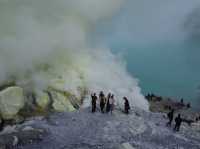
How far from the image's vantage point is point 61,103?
45812 millimetres

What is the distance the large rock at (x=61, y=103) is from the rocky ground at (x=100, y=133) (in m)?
4.54

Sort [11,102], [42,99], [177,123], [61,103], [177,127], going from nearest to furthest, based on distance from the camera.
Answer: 1. [177,123]
2. [177,127]
3. [11,102]
4. [42,99]
5. [61,103]

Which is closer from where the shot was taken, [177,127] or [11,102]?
[177,127]

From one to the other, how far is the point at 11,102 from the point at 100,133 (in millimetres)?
13977

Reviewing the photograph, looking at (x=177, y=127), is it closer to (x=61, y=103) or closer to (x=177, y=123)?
(x=177, y=123)

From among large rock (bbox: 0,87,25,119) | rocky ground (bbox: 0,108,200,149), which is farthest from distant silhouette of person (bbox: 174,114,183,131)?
large rock (bbox: 0,87,25,119)

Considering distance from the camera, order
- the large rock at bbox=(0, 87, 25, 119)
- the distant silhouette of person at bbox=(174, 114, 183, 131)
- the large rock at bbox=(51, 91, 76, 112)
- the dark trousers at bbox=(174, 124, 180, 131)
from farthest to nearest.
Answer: the large rock at bbox=(51, 91, 76, 112)
the large rock at bbox=(0, 87, 25, 119)
the dark trousers at bbox=(174, 124, 180, 131)
the distant silhouette of person at bbox=(174, 114, 183, 131)

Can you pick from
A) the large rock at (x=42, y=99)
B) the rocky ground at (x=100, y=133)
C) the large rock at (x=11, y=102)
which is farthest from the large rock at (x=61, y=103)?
the rocky ground at (x=100, y=133)

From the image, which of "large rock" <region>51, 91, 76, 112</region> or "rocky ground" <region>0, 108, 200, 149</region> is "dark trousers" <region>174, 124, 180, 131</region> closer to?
"rocky ground" <region>0, 108, 200, 149</region>

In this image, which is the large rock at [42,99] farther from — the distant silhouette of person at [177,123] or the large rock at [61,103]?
the distant silhouette of person at [177,123]

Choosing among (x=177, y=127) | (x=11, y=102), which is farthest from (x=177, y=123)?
(x=11, y=102)

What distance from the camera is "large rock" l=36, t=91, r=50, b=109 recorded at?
146 ft

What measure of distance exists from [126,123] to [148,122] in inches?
121

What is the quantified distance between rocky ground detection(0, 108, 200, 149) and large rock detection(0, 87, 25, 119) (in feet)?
14.7
